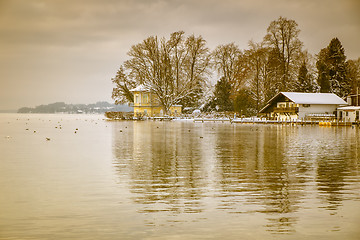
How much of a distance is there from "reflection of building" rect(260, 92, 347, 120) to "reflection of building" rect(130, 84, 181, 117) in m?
25.2

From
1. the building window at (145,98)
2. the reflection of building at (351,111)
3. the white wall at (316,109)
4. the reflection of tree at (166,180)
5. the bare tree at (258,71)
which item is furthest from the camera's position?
the building window at (145,98)

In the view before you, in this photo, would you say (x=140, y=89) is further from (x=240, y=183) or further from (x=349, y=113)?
(x=240, y=183)

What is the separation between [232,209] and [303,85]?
72693 millimetres

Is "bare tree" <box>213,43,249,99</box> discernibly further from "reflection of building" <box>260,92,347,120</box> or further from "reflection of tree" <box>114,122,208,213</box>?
"reflection of tree" <box>114,122,208,213</box>

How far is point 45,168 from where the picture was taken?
46.0 ft

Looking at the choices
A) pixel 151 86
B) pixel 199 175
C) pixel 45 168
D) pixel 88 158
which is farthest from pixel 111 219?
pixel 151 86

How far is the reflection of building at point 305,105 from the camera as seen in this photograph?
215ft

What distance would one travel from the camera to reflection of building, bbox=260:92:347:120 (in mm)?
65438

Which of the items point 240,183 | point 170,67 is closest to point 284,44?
point 170,67

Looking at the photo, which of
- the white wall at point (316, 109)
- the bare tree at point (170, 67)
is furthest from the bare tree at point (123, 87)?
the white wall at point (316, 109)

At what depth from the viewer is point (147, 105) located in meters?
85.5

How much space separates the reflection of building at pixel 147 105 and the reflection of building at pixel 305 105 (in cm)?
2519

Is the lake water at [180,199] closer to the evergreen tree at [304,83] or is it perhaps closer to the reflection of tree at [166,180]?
the reflection of tree at [166,180]

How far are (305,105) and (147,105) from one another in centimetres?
3534
